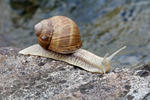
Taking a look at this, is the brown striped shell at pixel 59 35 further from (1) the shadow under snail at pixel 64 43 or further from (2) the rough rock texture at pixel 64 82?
(2) the rough rock texture at pixel 64 82

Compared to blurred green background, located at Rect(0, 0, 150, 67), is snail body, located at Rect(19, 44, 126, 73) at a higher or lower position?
higher

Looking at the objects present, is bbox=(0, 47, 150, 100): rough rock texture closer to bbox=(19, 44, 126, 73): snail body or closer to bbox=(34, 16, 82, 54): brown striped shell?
bbox=(19, 44, 126, 73): snail body

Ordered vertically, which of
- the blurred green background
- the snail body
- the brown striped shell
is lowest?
the blurred green background

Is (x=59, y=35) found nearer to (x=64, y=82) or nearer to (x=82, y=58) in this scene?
(x=82, y=58)

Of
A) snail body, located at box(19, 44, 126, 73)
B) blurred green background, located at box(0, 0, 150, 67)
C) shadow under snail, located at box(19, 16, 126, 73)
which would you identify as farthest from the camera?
blurred green background, located at box(0, 0, 150, 67)

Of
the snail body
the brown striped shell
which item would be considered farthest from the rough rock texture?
the brown striped shell

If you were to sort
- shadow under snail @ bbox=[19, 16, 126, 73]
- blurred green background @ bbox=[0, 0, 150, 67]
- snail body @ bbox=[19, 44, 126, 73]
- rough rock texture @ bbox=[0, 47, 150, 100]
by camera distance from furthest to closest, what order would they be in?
blurred green background @ bbox=[0, 0, 150, 67]
shadow under snail @ bbox=[19, 16, 126, 73]
snail body @ bbox=[19, 44, 126, 73]
rough rock texture @ bbox=[0, 47, 150, 100]

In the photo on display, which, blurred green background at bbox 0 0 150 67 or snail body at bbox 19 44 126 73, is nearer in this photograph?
snail body at bbox 19 44 126 73
